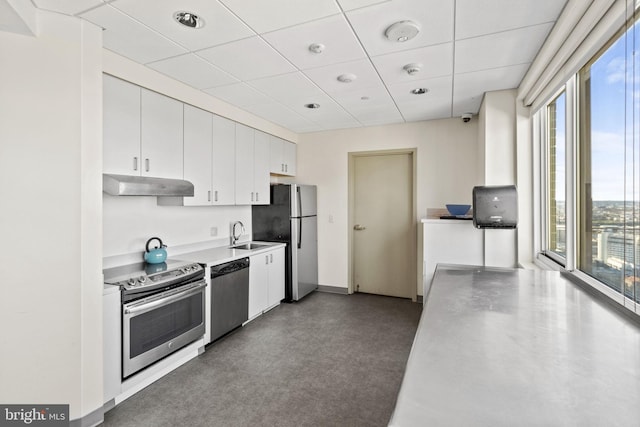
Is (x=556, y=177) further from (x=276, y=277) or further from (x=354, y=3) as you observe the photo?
(x=276, y=277)

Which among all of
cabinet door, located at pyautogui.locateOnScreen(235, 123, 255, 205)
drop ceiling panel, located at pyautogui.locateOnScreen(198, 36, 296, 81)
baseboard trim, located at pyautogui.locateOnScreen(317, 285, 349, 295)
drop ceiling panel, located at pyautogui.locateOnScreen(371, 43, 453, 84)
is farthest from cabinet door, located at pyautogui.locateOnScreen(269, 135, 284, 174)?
drop ceiling panel, located at pyautogui.locateOnScreen(371, 43, 453, 84)

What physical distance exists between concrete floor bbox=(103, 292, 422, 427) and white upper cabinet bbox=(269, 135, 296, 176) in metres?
2.11

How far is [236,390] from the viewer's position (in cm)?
237

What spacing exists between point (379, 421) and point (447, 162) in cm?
331

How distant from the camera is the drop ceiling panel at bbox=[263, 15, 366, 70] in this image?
2.00 metres

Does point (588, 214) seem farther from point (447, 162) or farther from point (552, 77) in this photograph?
point (447, 162)

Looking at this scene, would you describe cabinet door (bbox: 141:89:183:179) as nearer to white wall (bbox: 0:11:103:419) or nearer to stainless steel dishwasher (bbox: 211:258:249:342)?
white wall (bbox: 0:11:103:419)

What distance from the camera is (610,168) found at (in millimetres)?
1720

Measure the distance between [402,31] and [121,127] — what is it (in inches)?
87.4

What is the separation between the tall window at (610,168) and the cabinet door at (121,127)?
126 inches

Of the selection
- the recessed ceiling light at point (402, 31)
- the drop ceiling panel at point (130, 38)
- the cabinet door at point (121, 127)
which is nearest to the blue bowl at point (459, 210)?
the recessed ceiling light at point (402, 31)

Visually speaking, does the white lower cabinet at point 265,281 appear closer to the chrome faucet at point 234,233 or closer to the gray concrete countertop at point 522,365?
the chrome faucet at point 234,233

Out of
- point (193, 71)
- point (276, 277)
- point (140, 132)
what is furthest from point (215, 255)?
point (193, 71)

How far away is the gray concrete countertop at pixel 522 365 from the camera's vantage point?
0.73 metres
